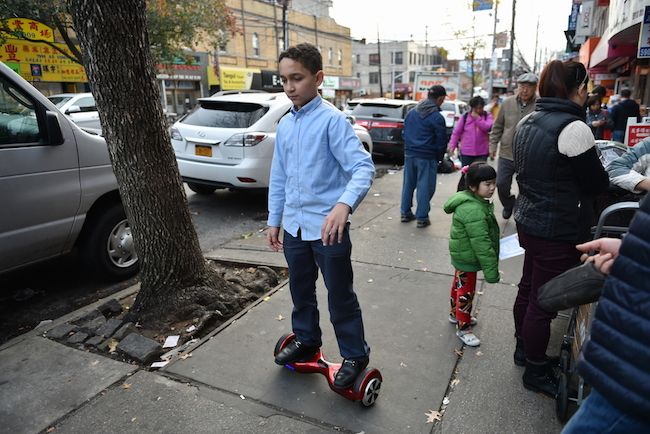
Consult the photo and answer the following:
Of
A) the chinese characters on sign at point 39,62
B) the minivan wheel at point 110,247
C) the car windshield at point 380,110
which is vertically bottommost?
the minivan wheel at point 110,247

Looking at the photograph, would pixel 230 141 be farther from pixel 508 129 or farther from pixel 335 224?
pixel 335 224

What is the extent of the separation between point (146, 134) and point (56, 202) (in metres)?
1.16

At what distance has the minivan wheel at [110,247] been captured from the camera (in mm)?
4406

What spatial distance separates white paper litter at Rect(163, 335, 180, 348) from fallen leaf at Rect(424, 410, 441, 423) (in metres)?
1.77

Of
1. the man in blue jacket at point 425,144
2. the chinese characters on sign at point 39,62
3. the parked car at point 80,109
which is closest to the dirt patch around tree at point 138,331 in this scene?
the man in blue jacket at point 425,144

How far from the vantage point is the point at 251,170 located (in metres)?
6.69

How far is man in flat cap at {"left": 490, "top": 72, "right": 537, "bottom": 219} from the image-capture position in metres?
5.63

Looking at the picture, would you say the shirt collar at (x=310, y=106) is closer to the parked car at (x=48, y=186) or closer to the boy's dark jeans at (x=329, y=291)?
the boy's dark jeans at (x=329, y=291)

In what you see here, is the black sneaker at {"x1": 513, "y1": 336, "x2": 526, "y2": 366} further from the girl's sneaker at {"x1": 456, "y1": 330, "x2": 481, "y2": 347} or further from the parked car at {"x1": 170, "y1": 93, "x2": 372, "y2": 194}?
the parked car at {"x1": 170, "y1": 93, "x2": 372, "y2": 194}

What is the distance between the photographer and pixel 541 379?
2771mm

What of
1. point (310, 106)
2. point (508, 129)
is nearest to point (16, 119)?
point (310, 106)

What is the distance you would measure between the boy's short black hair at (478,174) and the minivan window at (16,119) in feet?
10.8

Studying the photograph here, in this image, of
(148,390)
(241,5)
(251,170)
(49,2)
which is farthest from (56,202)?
(241,5)

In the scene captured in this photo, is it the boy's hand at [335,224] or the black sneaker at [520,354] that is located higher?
the boy's hand at [335,224]
